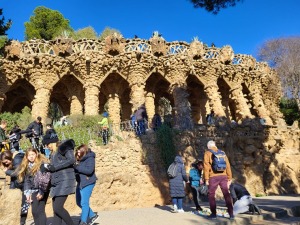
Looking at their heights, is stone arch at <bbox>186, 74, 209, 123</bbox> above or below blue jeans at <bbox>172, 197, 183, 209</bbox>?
above

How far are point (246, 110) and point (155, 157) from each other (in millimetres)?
10567

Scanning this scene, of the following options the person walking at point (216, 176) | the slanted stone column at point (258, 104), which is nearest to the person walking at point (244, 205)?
the person walking at point (216, 176)

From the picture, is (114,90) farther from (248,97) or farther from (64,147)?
(64,147)

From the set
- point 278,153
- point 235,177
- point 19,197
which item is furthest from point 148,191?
point 278,153

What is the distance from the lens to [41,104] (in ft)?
49.1

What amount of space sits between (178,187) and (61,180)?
2.98 m

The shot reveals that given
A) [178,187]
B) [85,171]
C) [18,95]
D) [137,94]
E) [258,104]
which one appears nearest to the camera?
[85,171]

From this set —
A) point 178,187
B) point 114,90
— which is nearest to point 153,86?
point 114,90

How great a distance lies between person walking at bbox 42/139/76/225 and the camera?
12.0ft

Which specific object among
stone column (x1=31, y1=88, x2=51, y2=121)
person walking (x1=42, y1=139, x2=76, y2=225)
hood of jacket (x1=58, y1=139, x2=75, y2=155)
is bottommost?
person walking (x1=42, y1=139, x2=76, y2=225)

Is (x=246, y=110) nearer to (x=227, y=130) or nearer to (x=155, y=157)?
(x=227, y=130)

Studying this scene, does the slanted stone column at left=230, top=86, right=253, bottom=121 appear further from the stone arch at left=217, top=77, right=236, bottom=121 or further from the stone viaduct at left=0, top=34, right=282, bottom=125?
the stone arch at left=217, top=77, right=236, bottom=121

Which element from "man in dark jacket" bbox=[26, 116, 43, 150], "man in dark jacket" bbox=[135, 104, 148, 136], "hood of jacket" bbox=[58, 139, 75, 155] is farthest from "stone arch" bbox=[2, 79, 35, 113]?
"hood of jacket" bbox=[58, 139, 75, 155]

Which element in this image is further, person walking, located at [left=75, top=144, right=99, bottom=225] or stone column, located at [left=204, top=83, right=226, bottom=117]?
stone column, located at [left=204, top=83, right=226, bottom=117]
